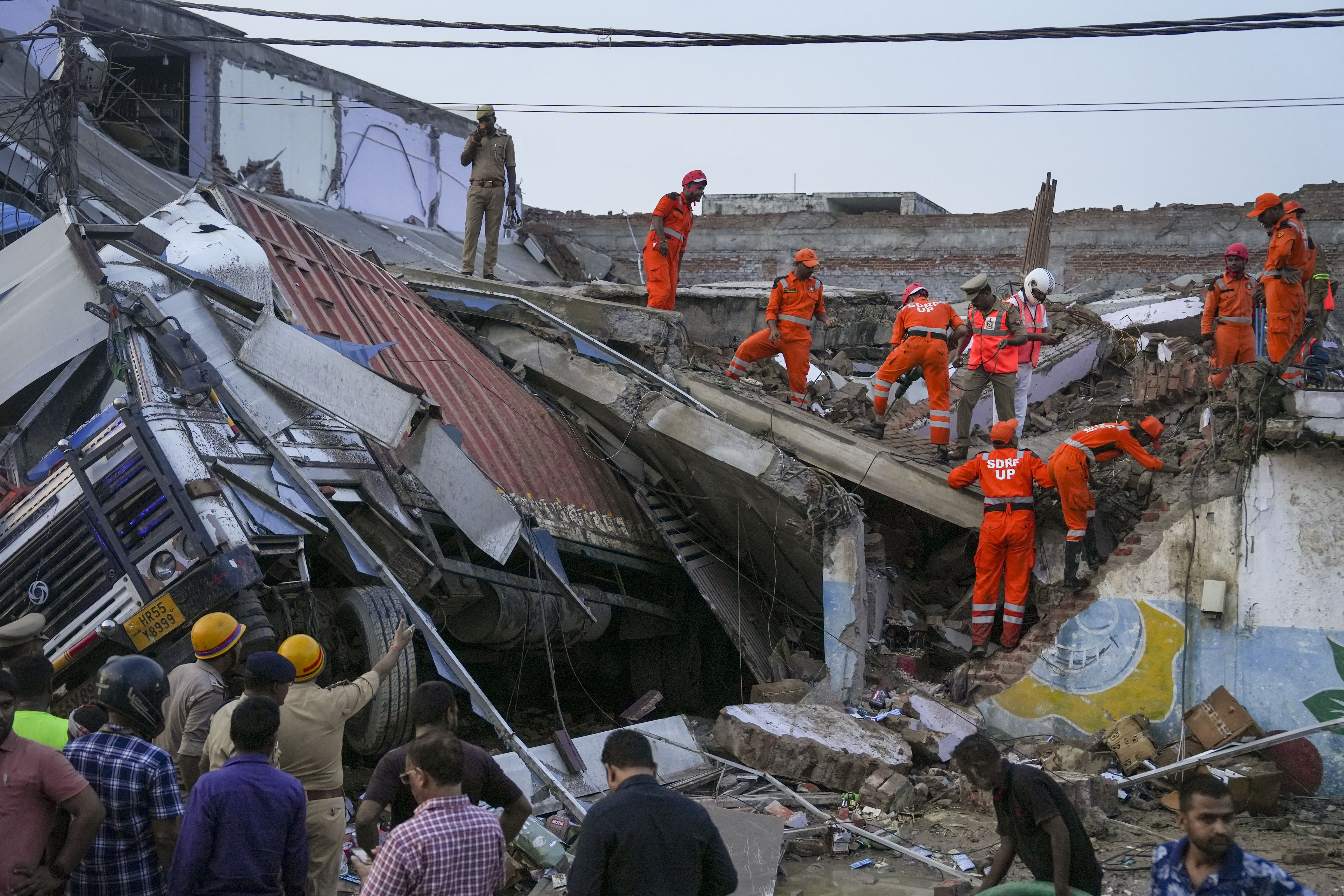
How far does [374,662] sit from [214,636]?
1971mm

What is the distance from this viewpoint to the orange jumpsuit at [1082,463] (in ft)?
29.7

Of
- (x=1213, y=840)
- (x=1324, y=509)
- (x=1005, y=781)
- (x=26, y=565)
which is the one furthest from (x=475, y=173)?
→ (x=1213, y=840)

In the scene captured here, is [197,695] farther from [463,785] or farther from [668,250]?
[668,250]

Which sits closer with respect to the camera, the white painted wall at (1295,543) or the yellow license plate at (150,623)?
the yellow license plate at (150,623)

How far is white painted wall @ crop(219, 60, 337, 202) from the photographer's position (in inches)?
674

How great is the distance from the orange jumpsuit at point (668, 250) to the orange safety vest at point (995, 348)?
3.22 m

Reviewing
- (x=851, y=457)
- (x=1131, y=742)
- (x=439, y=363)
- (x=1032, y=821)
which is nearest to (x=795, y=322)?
(x=851, y=457)

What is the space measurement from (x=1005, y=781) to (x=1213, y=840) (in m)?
1.24

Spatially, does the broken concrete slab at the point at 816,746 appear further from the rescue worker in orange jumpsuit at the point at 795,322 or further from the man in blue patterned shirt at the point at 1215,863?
the man in blue patterned shirt at the point at 1215,863

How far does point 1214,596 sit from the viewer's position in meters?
8.48

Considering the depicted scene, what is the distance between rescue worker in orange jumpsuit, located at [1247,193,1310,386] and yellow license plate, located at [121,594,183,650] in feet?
29.3

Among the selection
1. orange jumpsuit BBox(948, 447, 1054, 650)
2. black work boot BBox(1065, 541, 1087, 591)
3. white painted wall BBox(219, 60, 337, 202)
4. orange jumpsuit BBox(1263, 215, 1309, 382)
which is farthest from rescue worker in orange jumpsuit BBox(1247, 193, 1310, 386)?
white painted wall BBox(219, 60, 337, 202)

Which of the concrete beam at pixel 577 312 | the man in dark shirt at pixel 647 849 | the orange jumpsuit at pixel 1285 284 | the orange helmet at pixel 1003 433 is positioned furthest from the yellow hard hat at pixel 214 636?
the orange jumpsuit at pixel 1285 284

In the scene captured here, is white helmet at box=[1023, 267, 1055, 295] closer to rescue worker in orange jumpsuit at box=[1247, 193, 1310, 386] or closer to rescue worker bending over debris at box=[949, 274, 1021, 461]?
rescue worker bending over debris at box=[949, 274, 1021, 461]
